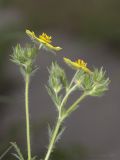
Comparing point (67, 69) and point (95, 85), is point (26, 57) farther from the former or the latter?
point (67, 69)

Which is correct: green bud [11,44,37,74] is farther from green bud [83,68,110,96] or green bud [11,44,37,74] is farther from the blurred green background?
the blurred green background

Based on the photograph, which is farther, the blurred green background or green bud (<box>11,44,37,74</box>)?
the blurred green background

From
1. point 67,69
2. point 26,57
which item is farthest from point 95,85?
point 67,69

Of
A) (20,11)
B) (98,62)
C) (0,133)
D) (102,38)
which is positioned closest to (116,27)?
(102,38)

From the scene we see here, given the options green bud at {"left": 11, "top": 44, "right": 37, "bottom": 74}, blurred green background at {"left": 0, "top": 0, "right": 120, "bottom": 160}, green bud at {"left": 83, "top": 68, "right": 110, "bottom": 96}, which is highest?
blurred green background at {"left": 0, "top": 0, "right": 120, "bottom": 160}

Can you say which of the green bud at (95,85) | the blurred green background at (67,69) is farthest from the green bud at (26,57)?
the blurred green background at (67,69)

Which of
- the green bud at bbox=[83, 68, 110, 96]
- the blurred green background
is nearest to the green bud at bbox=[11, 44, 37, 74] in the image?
the green bud at bbox=[83, 68, 110, 96]

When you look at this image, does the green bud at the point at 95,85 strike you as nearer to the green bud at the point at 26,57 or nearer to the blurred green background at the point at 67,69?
the green bud at the point at 26,57

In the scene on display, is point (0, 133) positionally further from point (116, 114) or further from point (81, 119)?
point (116, 114)
